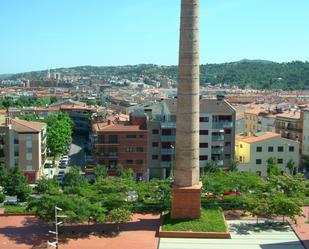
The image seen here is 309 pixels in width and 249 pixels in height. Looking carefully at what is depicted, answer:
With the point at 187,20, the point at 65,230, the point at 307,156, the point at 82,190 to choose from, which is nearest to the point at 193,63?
the point at 187,20

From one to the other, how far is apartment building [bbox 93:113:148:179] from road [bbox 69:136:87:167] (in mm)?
10302

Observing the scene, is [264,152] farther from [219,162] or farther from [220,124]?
[220,124]

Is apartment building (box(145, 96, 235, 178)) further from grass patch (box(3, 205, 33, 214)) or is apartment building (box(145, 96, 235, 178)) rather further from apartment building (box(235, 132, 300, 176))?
grass patch (box(3, 205, 33, 214))

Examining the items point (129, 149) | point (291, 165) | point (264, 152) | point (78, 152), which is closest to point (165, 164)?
point (129, 149)

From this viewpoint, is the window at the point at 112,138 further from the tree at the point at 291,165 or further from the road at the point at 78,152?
the tree at the point at 291,165

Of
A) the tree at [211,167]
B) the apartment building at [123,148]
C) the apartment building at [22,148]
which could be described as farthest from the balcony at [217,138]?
the apartment building at [22,148]

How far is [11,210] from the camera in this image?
39719mm

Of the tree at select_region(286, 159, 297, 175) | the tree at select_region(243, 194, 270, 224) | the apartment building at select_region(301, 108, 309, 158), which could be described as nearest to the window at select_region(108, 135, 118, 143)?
the tree at select_region(286, 159, 297, 175)

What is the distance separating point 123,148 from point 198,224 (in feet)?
94.1

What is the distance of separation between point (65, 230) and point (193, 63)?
47.3 feet

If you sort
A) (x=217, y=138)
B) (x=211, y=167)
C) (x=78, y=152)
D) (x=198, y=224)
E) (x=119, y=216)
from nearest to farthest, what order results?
(x=119, y=216)
(x=198, y=224)
(x=211, y=167)
(x=217, y=138)
(x=78, y=152)

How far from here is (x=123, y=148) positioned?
202 feet

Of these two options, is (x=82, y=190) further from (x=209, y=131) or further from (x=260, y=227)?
(x=209, y=131)

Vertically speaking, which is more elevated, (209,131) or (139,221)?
(209,131)
